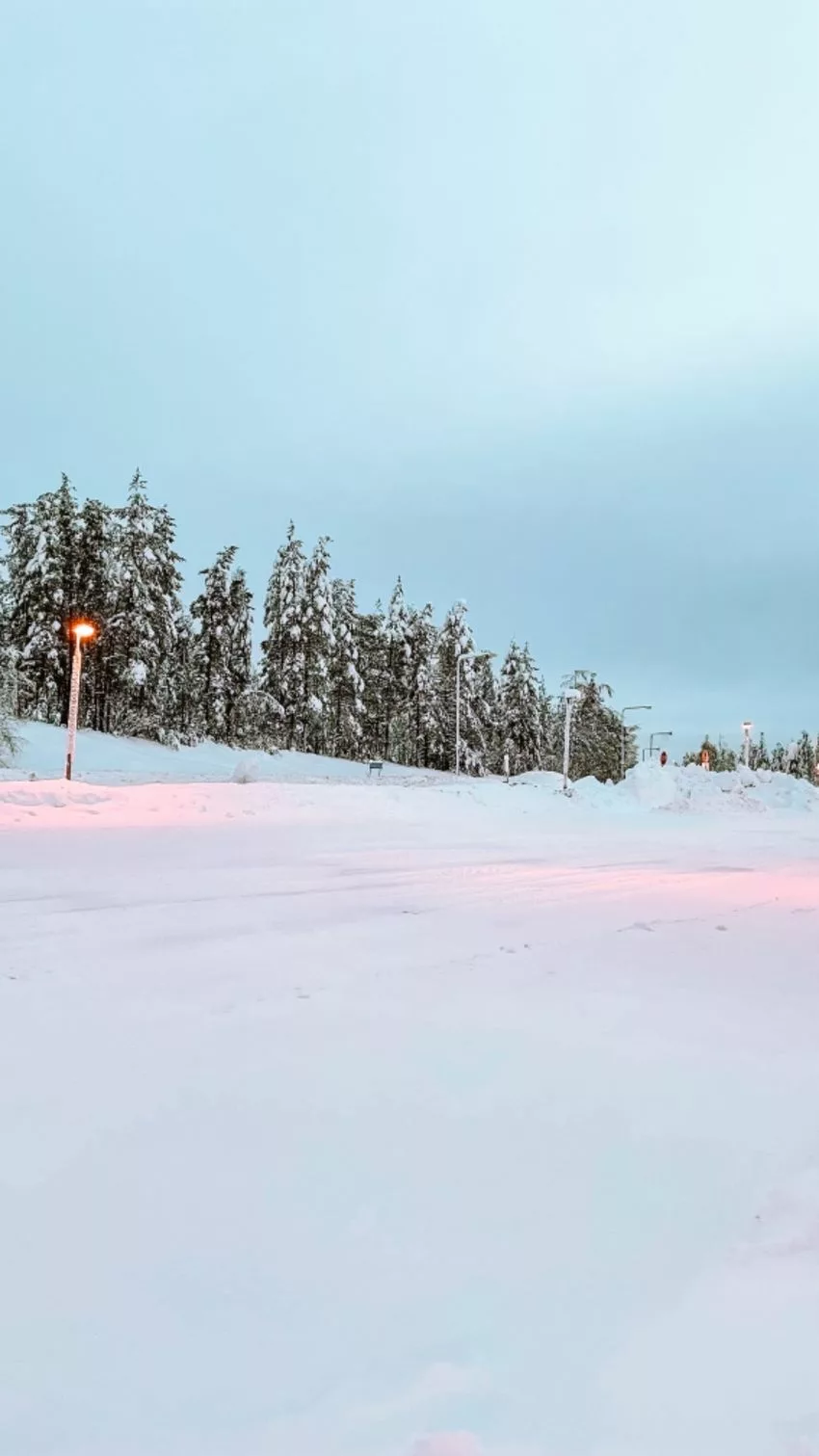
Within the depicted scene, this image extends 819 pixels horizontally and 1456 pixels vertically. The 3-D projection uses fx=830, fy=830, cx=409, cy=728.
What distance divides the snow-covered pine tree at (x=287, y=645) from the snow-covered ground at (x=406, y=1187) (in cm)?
3623

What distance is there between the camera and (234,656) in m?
40.8

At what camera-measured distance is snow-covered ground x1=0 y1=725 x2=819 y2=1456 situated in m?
1.56

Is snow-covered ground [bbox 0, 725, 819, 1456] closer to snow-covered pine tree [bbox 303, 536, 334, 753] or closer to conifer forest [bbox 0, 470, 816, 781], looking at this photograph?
conifer forest [bbox 0, 470, 816, 781]

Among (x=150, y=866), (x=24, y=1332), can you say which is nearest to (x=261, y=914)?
(x=150, y=866)

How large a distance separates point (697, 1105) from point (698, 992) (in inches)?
53.5

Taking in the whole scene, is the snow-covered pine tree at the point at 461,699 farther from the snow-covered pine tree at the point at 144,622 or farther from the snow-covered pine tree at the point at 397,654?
the snow-covered pine tree at the point at 144,622

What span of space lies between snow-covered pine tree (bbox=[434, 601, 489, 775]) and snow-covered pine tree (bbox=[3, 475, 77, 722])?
20364 mm

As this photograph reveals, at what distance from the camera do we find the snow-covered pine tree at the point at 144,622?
33719 millimetres

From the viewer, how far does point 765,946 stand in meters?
5.15

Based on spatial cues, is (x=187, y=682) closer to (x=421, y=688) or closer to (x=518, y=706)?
(x=421, y=688)

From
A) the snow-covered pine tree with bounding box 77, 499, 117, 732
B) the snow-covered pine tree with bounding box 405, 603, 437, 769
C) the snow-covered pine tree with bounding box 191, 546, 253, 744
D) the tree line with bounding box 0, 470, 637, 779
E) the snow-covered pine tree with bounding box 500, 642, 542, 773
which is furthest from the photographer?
the snow-covered pine tree with bounding box 500, 642, 542, 773

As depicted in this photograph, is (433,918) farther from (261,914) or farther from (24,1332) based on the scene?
(24,1332)

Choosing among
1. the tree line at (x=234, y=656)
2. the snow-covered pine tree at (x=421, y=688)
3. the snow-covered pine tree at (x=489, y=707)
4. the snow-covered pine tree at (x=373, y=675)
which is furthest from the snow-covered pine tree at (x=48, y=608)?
the snow-covered pine tree at (x=489, y=707)

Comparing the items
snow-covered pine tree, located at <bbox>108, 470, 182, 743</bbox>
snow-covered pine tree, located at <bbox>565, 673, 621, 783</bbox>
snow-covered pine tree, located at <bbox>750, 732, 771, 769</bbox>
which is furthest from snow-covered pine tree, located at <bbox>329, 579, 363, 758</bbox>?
snow-covered pine tree, located at <bbox>750, 732, 771, 769</bbox>
